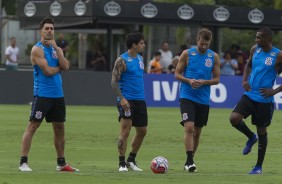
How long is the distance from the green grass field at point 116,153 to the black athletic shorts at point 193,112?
2.50 ft

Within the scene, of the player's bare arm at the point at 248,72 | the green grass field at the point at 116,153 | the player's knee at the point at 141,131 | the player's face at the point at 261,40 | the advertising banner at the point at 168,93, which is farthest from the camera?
the advertising banner at the point at 168,93

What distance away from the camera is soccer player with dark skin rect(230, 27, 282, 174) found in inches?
605

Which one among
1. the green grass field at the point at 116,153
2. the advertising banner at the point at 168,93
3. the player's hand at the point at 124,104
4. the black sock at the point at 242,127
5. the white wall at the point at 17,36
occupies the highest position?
the player's hand at the point at 124,104

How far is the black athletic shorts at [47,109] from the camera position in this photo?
14961 mm

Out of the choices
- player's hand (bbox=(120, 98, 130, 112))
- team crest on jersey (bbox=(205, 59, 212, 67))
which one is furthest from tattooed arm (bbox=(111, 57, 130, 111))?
team crest on jersey (bbox=(205, 59, 212, 67))

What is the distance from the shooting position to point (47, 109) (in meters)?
15.0

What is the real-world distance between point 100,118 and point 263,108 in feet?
43.6

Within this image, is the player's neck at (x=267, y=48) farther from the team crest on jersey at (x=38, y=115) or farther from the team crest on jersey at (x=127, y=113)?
the team crest on jersey at (x=38, y=115)

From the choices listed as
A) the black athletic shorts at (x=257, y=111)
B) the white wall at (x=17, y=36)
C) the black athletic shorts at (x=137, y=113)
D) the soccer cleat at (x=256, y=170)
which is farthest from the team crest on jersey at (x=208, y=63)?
the white wall at (x=17, y=36)

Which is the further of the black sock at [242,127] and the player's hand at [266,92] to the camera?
the black sock at [242,127]

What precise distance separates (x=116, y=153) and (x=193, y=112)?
3.26m

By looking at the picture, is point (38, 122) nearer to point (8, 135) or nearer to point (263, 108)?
point (263, 108)

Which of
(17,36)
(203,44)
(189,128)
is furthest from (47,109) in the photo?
(17,36)

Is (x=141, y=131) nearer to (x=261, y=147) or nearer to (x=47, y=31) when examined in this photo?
(x=261, y=147)
